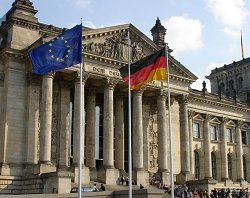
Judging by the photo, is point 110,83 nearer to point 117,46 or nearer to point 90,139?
point 117,46

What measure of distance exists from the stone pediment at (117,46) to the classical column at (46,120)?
16.7 feet

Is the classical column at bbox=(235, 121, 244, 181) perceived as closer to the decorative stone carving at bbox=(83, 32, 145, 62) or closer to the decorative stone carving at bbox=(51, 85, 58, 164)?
the decorative stone carving at bbox=(83, 32, 145, 62)

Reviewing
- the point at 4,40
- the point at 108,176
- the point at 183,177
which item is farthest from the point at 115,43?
the point at 183,177

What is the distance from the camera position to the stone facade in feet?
143

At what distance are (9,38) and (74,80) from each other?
7715 mm

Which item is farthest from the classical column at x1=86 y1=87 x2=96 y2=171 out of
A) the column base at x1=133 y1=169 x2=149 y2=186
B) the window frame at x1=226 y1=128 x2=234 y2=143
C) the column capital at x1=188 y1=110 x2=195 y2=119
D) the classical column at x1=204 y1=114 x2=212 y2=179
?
the window frame at x1=226 y1=128 x2=234 y2=143

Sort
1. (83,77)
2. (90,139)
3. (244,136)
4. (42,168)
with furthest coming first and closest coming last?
(244,136), (90,139), (83,77), (42,168)

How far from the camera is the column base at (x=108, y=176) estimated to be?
151 ft

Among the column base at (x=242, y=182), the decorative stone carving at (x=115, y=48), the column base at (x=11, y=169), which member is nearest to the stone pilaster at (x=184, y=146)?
the decorative stone carving at (x=115, y=48)

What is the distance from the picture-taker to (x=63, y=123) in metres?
48.1

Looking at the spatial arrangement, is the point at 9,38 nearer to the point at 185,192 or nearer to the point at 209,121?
the point at 185,192

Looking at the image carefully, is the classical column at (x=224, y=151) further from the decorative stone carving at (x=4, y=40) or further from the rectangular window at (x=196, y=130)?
the decorative stone carving at (x=4, y=40)

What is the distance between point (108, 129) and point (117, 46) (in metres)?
9.30

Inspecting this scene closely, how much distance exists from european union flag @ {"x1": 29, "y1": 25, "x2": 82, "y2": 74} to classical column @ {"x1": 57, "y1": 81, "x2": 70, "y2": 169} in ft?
69.6
